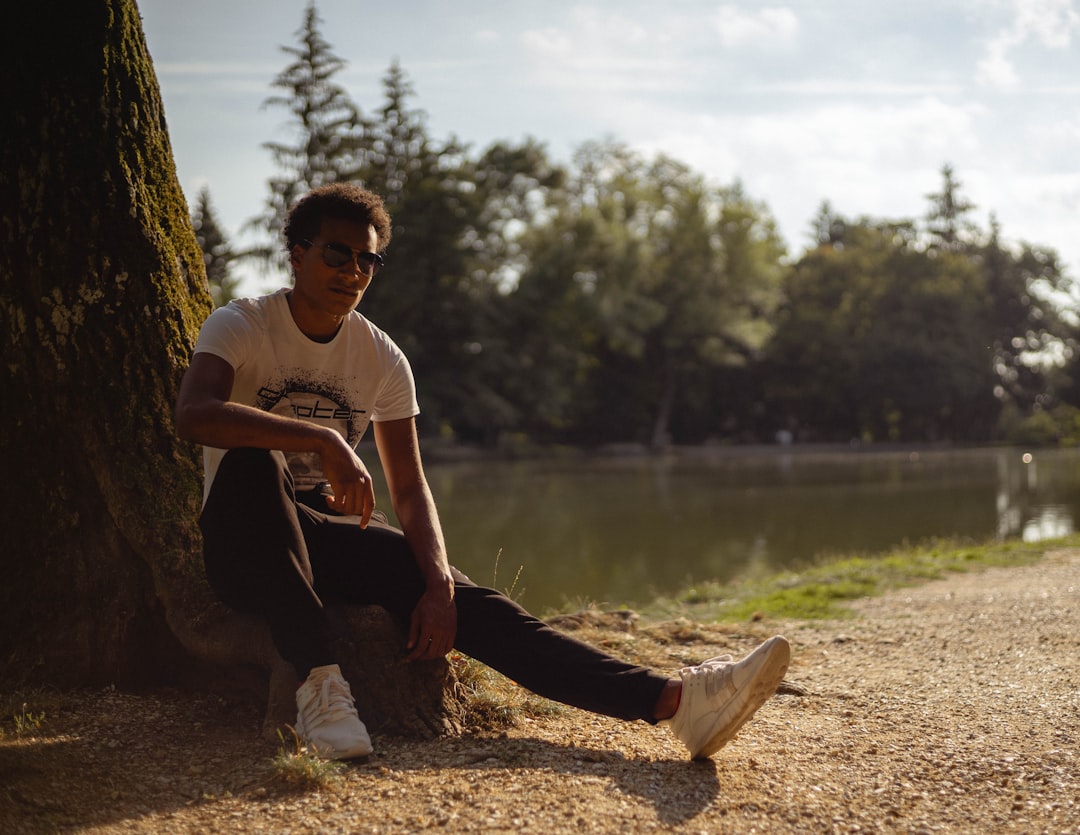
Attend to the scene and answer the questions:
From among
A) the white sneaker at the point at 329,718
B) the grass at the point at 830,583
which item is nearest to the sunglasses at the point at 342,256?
the white sneaker at the point at 329,718

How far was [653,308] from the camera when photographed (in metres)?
42.0

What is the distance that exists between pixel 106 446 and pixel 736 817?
233 centimetres

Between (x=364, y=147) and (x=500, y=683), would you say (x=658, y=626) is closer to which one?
(x=500, y=683)

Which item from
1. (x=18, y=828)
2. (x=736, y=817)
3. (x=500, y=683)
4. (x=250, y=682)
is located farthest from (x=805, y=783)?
(x=18, y=828)

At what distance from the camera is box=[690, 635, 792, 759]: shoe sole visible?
2.94m

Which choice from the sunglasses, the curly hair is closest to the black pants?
the sunglasses

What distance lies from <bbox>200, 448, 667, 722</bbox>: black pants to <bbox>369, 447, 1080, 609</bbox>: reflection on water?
4.75 ft

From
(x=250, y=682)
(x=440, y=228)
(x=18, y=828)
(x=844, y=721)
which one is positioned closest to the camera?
(x=18, y=828)

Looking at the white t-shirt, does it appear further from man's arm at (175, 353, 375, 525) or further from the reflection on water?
the reflection on water

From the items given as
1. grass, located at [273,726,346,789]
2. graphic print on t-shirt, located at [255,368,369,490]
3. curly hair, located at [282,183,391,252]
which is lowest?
Answer: grass, located at [273,726,346,789]

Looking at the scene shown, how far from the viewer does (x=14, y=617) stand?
3.50 metres

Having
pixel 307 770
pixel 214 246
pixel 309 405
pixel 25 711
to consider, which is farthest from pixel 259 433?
pixel 214 246

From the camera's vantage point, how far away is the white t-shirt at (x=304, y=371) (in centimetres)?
307

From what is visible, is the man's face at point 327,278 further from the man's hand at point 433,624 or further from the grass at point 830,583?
the grass at point 830,583
